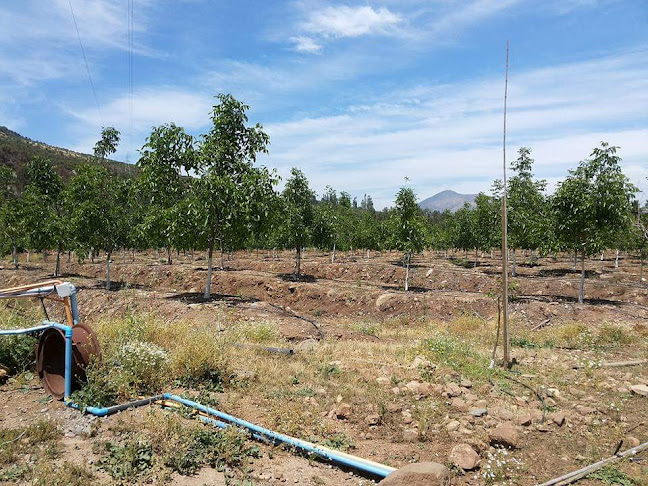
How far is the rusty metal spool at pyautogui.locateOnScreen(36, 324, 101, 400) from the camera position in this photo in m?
5.61

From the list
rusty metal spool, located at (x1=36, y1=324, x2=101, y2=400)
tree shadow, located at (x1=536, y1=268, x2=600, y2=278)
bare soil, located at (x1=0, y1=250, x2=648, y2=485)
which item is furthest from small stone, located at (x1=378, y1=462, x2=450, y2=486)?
tree shadow, located at (x1=536, y1=268, x2=600, y2=278)

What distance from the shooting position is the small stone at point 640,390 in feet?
22.8

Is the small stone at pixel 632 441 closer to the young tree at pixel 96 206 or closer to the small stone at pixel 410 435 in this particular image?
the small stone at pixel 410 435

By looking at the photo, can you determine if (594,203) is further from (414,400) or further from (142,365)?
(142,365)

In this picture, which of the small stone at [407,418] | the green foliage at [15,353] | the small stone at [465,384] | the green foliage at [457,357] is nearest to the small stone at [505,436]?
the small stone at [407,418]

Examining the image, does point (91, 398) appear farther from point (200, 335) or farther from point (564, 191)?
point (564, 191)

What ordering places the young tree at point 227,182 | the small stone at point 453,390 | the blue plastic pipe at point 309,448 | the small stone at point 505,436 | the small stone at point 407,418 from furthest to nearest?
the young tree at point 227,182 < the small stone at point 453,390 < the small stone at point 407,418 < the small stone at point 505,436 < the blue plastic pipe at point 309,448

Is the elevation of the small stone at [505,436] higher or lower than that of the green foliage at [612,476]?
higher

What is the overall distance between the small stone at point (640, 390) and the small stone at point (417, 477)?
17.1 ft

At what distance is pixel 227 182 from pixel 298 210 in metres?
11.7

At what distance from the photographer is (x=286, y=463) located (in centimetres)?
450

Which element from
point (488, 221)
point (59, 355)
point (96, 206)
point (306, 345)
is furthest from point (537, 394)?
point (488, 221)

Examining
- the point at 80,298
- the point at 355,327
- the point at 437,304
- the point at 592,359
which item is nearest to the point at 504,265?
the point at 592,359

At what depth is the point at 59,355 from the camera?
248 inches
